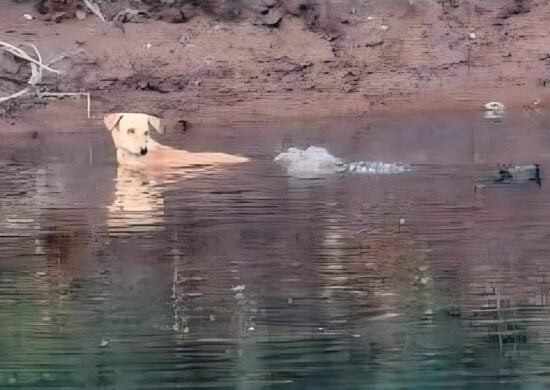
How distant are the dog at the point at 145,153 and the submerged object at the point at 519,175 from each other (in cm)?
191

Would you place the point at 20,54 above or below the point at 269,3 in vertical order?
below

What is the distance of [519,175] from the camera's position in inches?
349

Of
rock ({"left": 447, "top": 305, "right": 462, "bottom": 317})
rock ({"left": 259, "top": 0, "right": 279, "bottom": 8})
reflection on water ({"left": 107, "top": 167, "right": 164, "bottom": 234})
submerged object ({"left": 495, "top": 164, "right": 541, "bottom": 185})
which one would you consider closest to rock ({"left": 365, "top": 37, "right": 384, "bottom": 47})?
rock ({"left": 259, "top": 0, "right": 279, "bottom": 8})

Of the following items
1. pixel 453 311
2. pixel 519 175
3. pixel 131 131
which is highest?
pixel 131 131

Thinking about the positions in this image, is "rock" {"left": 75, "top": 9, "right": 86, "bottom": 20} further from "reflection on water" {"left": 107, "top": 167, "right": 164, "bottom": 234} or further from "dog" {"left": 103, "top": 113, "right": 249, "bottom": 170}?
"reflection on water" {"left": 107, "top": 167, "right": 164, "bottom": 234}

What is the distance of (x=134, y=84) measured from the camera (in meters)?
11.8

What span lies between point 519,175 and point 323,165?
55.1 inches

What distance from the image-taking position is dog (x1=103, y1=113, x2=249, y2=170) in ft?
31.3

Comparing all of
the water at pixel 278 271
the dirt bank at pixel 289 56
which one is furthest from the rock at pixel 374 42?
the water at pixel 278 271

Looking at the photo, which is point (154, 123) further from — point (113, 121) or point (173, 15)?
point (173, 15)

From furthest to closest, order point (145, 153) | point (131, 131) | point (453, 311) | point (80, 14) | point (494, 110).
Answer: point (80, 14) < point (494, 110) < point (131, 131) < point (145, 153) < point (453, 311)

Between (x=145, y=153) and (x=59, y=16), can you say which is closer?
(x=145, y=153)

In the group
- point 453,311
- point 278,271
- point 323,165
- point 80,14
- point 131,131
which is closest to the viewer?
point 453,311

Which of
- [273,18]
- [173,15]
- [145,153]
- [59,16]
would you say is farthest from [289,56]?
[145,153]
